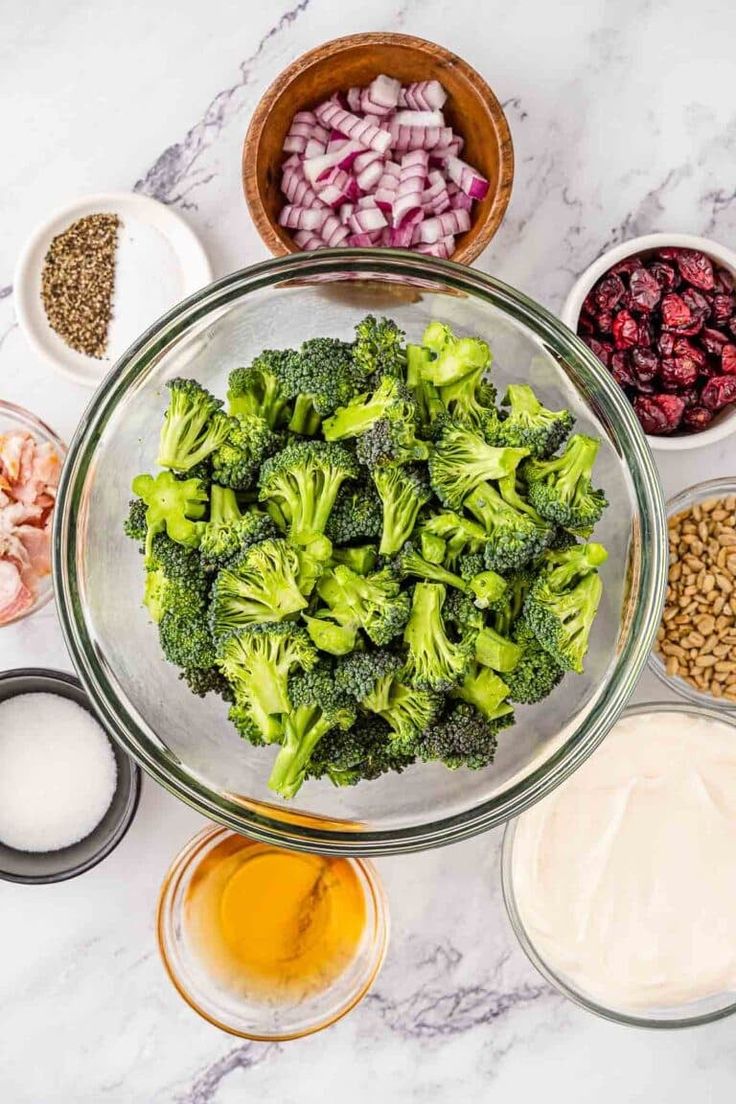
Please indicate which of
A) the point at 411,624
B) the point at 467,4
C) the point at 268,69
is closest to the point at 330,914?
the point at 411,624

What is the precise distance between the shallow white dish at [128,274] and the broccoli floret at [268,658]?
87 cm

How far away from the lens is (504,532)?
62.1 inches

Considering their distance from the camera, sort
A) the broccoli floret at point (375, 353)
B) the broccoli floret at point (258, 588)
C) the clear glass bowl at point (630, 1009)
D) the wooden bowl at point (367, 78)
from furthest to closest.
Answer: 1. the clear glass bowl at point (630, 1009)
2. the wooden bowl at point (367, 78)
3. the broccoli floret at point (375, 353)
4. the broccoli floret at point (258, 588)

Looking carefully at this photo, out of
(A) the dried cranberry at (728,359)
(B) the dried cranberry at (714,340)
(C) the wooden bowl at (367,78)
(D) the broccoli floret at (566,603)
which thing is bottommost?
(D) the broccoli floret at (566,603)

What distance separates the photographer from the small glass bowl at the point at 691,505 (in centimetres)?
219

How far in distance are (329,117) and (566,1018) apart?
2.02 meters

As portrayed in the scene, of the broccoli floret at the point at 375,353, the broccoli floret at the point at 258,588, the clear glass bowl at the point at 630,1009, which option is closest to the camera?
the broccoli floret at the point at 258,588

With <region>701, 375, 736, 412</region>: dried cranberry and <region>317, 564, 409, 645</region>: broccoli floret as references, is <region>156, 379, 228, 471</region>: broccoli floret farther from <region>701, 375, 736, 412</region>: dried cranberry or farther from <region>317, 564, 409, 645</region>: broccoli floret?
<region>701, 375, 736, 412</region>: dried cranberry

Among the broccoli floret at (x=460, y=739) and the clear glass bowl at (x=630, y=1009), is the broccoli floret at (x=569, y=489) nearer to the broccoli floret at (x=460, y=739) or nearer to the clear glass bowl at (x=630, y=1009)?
the broccoli floret at (x=460, y=739)

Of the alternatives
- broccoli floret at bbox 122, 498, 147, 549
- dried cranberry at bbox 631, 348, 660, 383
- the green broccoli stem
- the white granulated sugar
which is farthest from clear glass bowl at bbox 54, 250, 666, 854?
the white granulated sugar

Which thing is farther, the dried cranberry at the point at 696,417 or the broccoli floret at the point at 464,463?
the dried cranberry at the point at 696,417

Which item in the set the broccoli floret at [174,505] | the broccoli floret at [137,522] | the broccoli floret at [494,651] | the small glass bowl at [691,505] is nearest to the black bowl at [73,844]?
the broccoli floret at [137,522]

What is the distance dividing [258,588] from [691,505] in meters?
1.09

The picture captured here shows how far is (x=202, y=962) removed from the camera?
7.48 ft
